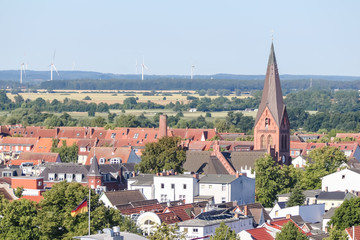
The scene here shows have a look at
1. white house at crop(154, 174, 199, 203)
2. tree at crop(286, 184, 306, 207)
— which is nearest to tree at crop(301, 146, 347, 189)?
tree at crop(286, 184, 306, 207)

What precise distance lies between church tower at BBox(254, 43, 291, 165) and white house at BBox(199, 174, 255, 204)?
1191 inches

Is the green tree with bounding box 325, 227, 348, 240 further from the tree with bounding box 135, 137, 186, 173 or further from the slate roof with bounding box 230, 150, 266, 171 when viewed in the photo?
the slate roof with bounding box 230, 150, 266, 171

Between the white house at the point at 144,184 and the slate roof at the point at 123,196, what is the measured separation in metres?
3.81

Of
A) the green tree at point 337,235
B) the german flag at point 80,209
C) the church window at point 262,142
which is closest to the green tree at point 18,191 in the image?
the german flag at point 80,209

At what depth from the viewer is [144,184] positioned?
98688 millimetres

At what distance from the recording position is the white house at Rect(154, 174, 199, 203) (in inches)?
3797

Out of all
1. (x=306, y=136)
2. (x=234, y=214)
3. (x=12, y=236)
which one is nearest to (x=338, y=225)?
(x=234, y=214)

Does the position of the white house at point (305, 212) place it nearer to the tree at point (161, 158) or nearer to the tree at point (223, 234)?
the tree at point (161, 158)

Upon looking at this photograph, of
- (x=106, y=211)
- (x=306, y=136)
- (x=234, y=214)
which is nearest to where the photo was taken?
(x=106, y=211)

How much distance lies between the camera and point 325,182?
10244 cm

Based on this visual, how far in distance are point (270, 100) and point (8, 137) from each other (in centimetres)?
5142

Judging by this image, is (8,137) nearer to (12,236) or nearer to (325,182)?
(325,182)

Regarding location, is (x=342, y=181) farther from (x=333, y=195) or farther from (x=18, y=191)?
(x=18, y=191)

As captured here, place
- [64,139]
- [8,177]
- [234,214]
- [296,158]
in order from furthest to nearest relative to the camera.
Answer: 1. [64,139]
2. [296,158]
3. [8,177]
4. [234,214]
